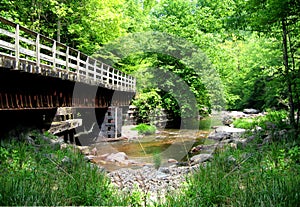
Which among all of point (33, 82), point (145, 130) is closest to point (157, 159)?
point (33, 82)

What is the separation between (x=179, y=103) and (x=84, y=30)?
9.18m

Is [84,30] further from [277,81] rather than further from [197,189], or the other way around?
[197,189]

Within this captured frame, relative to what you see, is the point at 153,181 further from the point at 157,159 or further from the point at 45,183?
the point at 157,159

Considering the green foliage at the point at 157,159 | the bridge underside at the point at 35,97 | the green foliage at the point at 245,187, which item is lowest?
the green foliage at the point at 157,159

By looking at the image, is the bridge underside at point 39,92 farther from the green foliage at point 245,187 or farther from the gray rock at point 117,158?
the green foliage at point 245,187

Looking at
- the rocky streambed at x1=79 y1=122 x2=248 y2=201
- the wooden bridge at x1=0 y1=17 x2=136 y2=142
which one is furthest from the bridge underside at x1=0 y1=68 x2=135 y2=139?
the rocky streambed at x1=79 y1=122 x2=248 y2=201

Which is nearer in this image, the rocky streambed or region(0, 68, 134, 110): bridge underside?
the rocky streambed

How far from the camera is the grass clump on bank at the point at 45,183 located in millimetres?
4473

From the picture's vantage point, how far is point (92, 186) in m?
5.58

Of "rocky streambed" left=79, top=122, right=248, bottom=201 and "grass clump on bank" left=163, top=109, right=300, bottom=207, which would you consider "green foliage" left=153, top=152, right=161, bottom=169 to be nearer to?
"rocky streambed" left=79, top=122, right=248, bottom=201

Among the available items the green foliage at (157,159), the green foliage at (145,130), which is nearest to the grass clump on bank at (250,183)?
the green foliage at (157,159)

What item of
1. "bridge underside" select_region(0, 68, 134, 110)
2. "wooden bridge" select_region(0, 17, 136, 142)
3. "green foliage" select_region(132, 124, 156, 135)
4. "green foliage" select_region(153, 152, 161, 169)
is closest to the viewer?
"wooden bridge" select_region(0, 17, 136, 142)

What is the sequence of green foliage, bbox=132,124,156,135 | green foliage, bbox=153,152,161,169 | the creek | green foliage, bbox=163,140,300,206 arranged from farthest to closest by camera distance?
green foliage, bbox=132,124,156,135 → the creek → green foliage, bbox=153,152,161,169 → green foliage, bbox=163,140,300,206

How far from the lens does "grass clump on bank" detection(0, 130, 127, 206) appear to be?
4.47m
